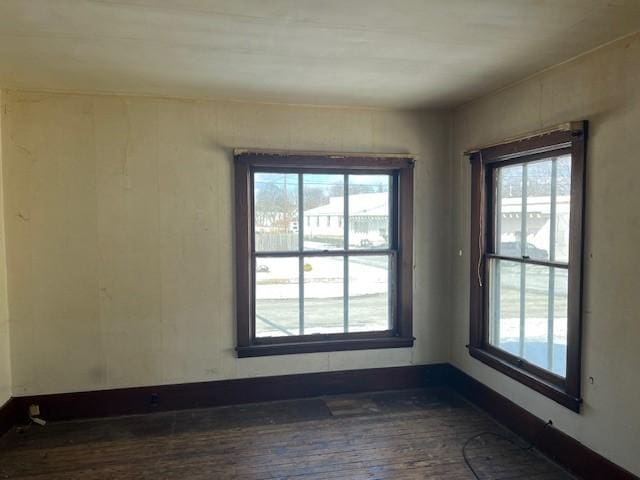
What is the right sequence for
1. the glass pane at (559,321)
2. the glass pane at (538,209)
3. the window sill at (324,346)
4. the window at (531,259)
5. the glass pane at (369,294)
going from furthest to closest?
the glass pane at (369,294) → the window sill at (324,346) → the glass pane at (538,209) → the glass pane at (559,321) → the window at (531,259)

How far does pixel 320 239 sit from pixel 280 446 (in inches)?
64.7

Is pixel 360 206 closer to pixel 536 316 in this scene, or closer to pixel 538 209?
pixel 538 209

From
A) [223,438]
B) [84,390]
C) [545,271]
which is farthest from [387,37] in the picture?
[84,390]

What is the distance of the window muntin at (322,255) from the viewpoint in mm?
3705

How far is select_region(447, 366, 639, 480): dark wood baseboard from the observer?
2.45 metres

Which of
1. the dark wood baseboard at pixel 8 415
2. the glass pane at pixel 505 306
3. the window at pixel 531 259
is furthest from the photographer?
the glass pane at pixel 505 306

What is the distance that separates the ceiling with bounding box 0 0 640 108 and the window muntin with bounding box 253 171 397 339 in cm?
82

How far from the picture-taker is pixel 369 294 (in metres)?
3.94

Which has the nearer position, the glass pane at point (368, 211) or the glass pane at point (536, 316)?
the glass pane at point (536, 316)

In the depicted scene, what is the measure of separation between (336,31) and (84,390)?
10.2ft

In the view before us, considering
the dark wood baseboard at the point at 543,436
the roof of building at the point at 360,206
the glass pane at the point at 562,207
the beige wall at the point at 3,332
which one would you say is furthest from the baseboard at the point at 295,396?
the roof of building at the point at 360,206

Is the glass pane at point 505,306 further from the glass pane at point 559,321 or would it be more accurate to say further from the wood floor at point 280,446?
the wood floor at point 280,446

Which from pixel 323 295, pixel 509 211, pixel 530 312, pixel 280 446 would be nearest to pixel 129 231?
pixel 323 295

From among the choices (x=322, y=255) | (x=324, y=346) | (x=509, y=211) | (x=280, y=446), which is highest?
(x=509, y=211)
